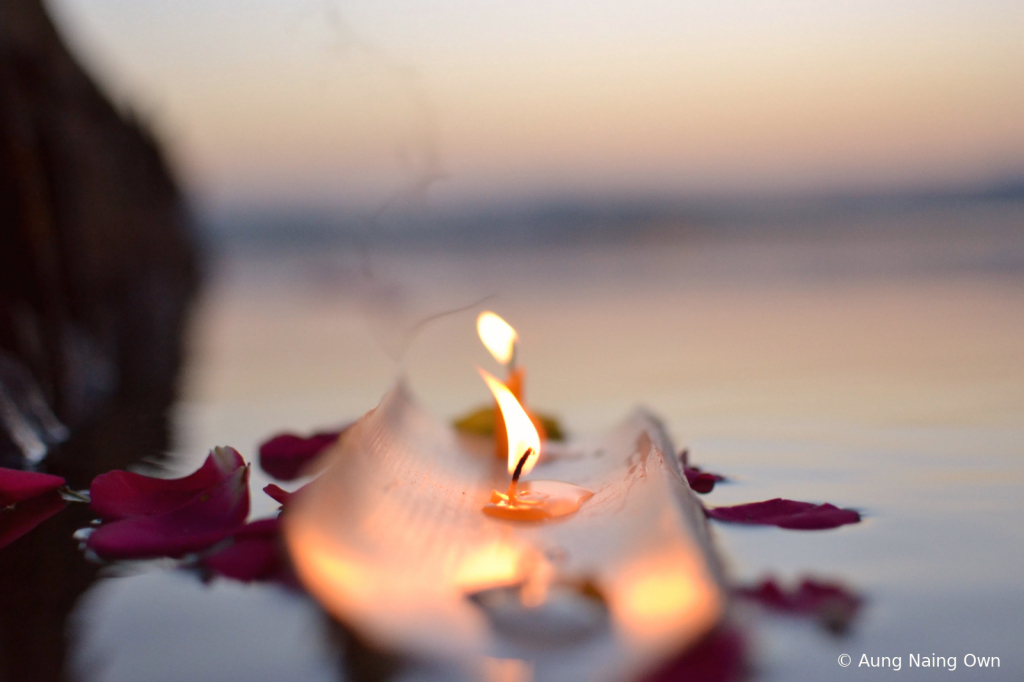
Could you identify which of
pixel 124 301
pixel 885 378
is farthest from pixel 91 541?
pixel 124 301

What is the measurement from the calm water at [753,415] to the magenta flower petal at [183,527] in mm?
35

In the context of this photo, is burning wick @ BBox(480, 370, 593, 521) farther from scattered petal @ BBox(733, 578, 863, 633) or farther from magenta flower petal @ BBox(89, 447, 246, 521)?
magenta flower petal @ BBox(89, 447, 246, 521)

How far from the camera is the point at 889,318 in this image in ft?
9.00

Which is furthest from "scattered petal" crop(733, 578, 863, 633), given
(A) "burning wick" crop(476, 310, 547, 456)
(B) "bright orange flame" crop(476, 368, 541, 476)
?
(A) "burning wick" crop(476, 310, 547, 456)

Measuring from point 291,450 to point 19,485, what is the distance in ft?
1.02

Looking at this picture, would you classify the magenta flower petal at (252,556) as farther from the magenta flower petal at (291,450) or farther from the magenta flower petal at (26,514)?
the magenta flower petal at (291,450)

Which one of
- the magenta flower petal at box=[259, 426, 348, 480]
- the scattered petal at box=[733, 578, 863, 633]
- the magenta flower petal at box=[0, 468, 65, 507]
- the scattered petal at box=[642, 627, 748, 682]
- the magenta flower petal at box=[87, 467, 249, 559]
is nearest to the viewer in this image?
the scattered petal at box=[642, 627, 748, 682]

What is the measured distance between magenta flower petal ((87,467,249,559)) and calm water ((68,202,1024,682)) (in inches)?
1.4

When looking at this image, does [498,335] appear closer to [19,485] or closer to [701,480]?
[701,480]

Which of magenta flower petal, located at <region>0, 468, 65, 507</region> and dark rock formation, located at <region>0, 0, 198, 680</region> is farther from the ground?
dark rock formation, located at <region>0, 0, 198, 680</region>

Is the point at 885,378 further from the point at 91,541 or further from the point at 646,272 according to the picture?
the point at 646,272

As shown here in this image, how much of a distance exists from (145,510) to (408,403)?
12.0 inches

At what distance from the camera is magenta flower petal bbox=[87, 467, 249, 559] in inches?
24.0
